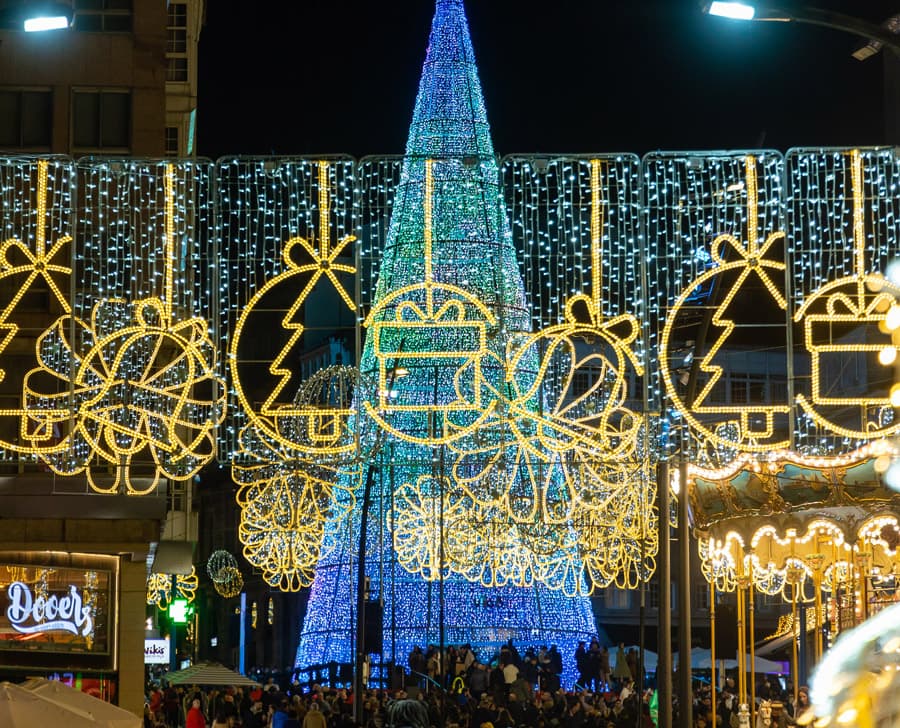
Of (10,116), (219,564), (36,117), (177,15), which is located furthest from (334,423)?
(219,564)

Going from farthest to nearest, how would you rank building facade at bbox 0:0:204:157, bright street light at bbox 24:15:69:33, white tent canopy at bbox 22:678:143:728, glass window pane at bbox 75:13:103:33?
glass window pane at bbox 75:13:103:33 → building facade at bbox 0:0:204:157 → white tent canopy at bbox 22:678:143:728 → bright street light at bbox 24:15:69:33

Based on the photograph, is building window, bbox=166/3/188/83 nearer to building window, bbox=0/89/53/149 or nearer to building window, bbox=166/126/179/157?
building window, bbox=166/126/179/157

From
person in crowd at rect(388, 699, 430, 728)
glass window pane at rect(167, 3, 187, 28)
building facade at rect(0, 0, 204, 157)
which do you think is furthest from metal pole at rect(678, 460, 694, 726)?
glass window pane at rect(167, 3, 187, 28)

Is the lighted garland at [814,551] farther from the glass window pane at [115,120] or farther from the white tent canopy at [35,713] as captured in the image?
the glass window pane at [115,120]

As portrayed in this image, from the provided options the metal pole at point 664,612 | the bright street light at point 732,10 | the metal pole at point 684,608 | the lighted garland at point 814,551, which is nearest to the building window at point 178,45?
the lighted garland at point 814,551

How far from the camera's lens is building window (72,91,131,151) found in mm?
37844

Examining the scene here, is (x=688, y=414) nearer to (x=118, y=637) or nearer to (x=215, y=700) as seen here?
(x=118, y=637)

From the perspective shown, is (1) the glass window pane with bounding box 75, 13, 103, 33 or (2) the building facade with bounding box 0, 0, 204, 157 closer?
(2) the building facade with bounding box 0, 0, 204, 157

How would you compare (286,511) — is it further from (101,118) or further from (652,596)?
(652,596)

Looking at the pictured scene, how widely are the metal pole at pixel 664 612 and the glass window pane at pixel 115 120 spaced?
782 inches

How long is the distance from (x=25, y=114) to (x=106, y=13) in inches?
113

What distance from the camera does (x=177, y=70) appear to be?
1934 inches

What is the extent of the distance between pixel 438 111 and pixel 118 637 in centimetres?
1373

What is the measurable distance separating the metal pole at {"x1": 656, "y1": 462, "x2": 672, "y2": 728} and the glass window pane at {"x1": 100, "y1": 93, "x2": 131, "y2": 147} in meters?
19.9
